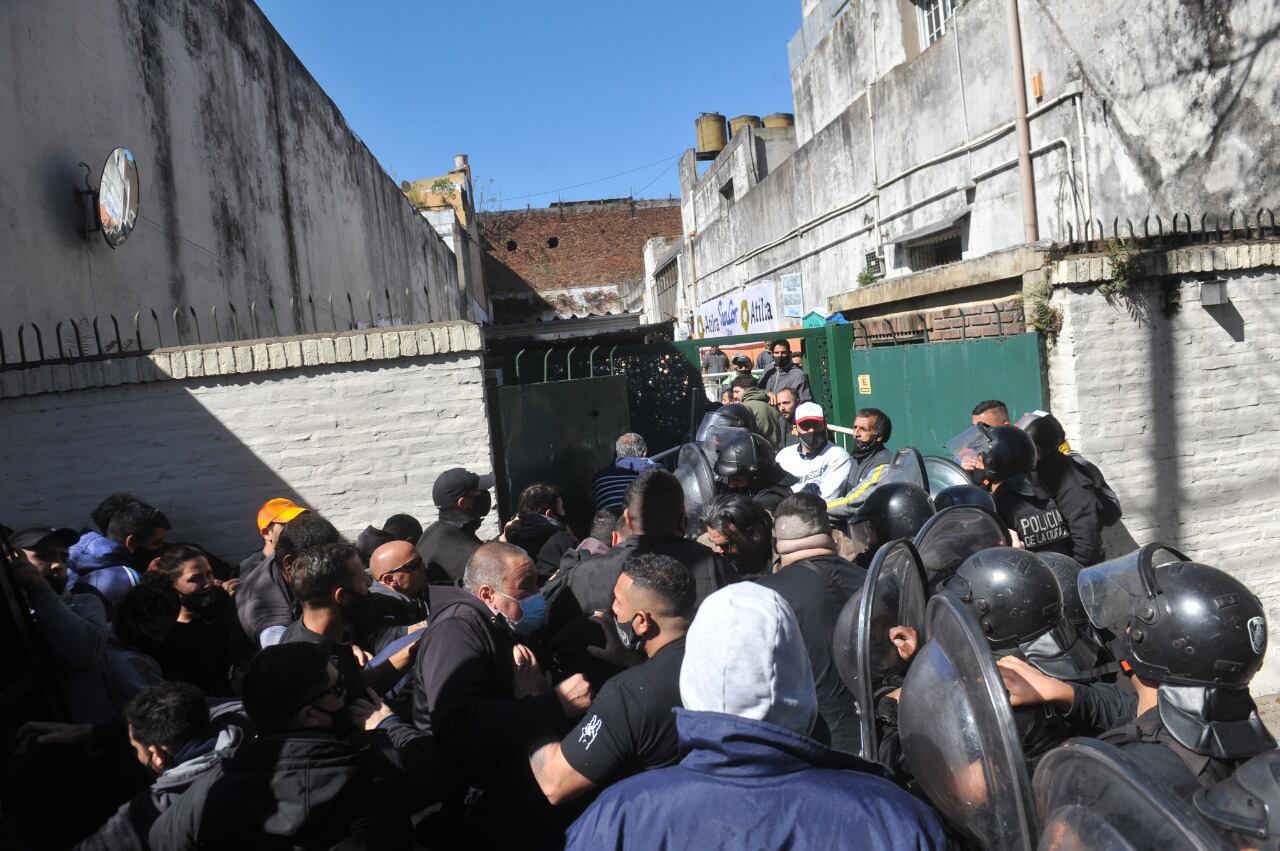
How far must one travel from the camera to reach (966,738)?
7.41 ft

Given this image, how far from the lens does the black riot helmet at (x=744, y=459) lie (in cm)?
577

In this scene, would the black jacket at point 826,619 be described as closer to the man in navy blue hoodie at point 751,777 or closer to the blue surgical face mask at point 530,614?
the blue surgical face mask at point 530,614

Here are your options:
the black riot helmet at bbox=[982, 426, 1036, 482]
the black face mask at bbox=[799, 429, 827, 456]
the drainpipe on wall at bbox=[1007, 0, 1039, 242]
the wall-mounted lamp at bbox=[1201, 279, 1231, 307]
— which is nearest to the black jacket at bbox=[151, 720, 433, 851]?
the black riot helmet at bbox=[982, 426, 1036, 482]

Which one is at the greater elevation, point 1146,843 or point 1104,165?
point 1104,165

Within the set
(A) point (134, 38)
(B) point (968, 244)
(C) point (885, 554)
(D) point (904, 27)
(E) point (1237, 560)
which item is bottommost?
(E) point (1237, 560)

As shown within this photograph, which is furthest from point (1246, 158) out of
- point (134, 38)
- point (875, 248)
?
point (134, 38)

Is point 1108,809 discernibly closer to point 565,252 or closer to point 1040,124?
point 1040,124

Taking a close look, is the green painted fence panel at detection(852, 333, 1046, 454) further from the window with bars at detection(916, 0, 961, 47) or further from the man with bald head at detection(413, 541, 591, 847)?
the window with bars at detection(916, 0, 961, 47)

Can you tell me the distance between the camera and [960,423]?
7.98m

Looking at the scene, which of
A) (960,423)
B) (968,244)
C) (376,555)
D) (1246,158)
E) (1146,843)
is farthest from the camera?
(968,244)

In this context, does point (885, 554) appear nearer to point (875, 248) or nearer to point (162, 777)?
point (162, 777)

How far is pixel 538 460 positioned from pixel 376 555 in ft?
10.6

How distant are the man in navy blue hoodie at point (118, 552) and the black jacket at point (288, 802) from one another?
7.43ft

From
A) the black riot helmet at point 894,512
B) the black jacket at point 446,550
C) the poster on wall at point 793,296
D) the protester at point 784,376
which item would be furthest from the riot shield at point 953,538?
the poster on wall at point 793,296
